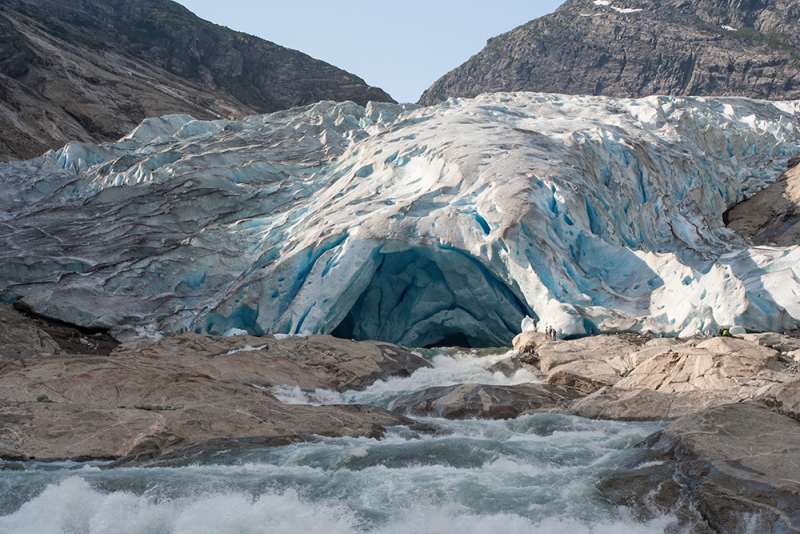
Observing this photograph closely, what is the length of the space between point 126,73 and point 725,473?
5026 centimetres

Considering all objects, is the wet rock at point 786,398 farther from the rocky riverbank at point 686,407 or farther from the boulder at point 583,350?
the boulder at point 583,350

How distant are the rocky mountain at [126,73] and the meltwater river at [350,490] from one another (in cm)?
2909

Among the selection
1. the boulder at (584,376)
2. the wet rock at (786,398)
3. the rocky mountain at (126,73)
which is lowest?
the boulder at (584,376)

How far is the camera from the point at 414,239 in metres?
13.5

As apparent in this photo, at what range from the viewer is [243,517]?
5387mm

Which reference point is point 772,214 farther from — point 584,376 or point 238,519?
point 238,519

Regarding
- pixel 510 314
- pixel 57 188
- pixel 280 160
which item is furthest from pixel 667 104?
pixel 57 188

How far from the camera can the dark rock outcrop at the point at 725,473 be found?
5027 millimetres

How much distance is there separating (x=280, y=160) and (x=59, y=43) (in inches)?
1258

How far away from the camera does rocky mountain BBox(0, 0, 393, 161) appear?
37094 mm

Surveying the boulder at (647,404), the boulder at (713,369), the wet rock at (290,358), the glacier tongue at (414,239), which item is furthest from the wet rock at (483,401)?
the glacier tongue at (414,239)

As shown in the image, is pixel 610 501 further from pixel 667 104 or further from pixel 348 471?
pixel 667 104

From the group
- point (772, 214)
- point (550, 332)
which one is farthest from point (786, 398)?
point (772, 214)

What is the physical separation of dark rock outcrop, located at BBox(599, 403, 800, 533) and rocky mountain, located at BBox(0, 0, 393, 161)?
103ft
